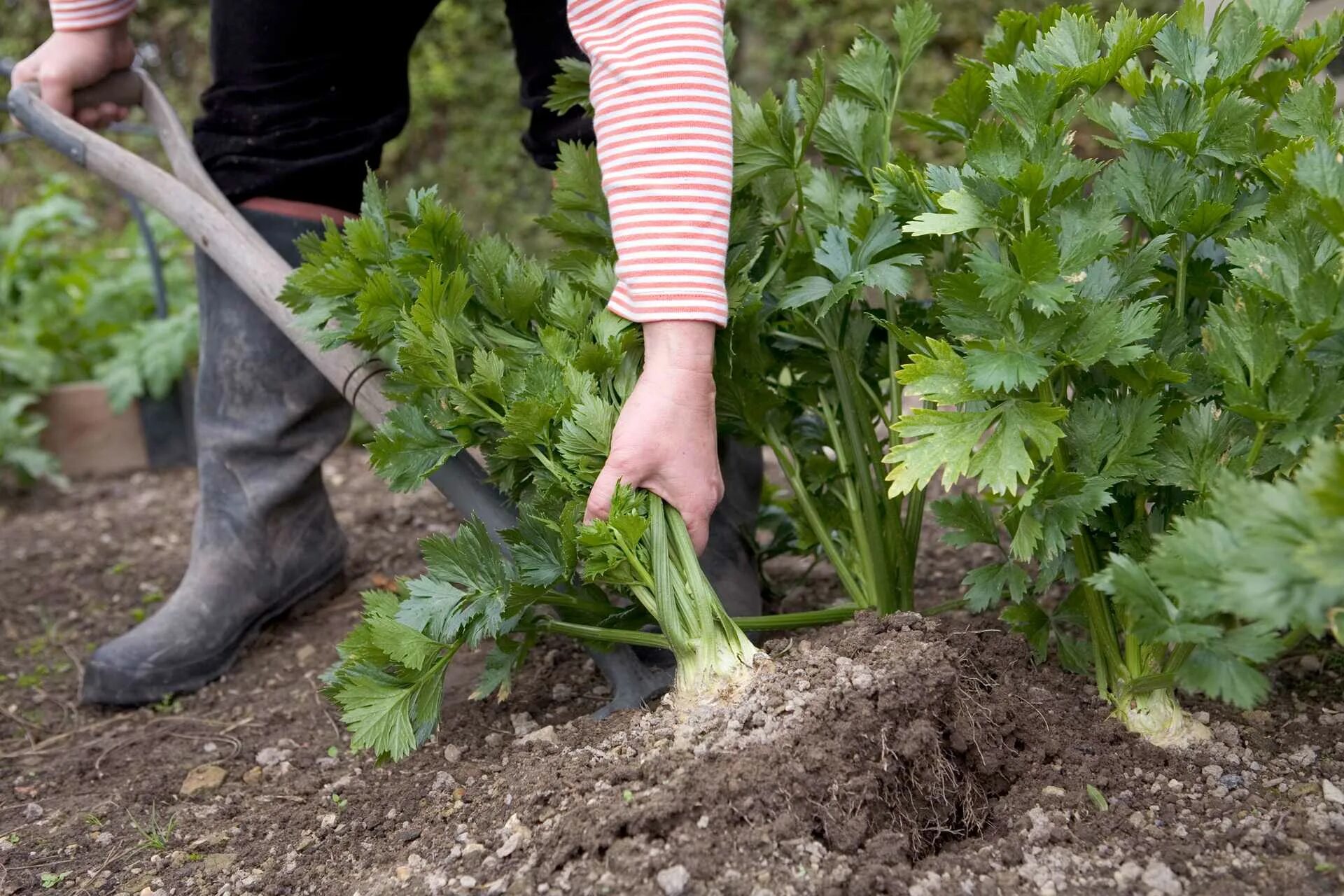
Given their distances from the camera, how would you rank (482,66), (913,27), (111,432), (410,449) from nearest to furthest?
(410,449) → (913,27) → (111,432) → (482,66)

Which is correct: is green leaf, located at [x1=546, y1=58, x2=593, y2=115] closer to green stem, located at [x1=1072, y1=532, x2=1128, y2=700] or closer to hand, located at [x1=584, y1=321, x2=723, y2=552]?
hand, located at [x1=584, y1=321, x2=723, y2=552]

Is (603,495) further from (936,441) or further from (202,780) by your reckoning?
(202,780)

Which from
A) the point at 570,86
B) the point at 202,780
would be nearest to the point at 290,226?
the point at 570,86

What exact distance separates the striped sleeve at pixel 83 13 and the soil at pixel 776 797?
1515mm

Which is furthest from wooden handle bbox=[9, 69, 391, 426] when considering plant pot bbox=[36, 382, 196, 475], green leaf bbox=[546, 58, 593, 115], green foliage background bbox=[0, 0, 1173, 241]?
green foliage background bbox=[0, 0, 1173, 241]

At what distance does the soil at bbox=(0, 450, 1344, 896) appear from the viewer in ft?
4.44

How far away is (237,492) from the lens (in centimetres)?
256

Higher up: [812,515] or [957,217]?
[957,217]

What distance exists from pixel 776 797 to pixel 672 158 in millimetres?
845

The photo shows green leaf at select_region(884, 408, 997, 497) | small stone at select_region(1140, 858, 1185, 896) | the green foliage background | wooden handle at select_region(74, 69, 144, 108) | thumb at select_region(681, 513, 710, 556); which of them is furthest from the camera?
the green foliage background

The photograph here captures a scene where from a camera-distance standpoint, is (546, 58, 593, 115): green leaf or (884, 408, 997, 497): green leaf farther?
(546, 58, 593, 115): green leaf

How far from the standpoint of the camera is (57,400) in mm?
4094

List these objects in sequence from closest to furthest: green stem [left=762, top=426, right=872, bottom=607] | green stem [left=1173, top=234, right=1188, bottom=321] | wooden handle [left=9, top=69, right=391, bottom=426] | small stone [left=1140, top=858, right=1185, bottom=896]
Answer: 1. small stone [left=1140, top=858, right=1185, bottom=896]
2. green stem [left=1173, top=234, right=1188, bottom=321]
3. green stem [left=762, top=426, right=872, bottom=607]
4. wooden handle [left=9, top=69, right=391, bottom=426]

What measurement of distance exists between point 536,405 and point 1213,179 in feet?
3.15
